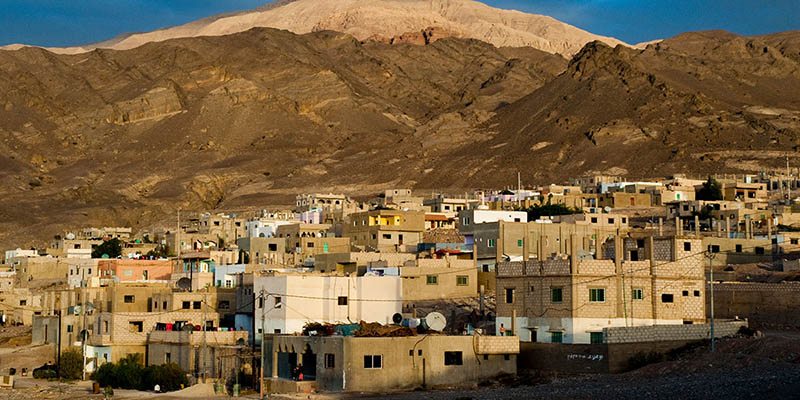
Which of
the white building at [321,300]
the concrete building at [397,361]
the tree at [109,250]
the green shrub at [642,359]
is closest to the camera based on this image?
the green shrub at [642,359]

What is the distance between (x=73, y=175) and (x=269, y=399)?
502 feet

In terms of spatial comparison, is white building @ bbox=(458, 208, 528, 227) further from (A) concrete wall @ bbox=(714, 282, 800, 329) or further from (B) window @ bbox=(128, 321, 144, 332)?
(B) window @ bbox=(128, 321, 144, 332)

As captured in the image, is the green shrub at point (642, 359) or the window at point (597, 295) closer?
the green shrub at point (642, 359)

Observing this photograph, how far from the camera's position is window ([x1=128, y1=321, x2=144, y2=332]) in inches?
2068

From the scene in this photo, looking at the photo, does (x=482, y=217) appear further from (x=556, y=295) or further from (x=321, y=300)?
(x=556, y=295)

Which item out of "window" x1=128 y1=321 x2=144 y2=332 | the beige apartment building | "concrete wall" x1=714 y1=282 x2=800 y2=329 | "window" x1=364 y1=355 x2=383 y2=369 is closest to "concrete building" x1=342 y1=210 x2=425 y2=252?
"window" x1=128 y1=321 x2=144 y2=332

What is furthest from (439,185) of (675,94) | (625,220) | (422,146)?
(625,220)

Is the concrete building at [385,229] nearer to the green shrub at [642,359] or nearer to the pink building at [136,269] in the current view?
the pink building at [136,269]

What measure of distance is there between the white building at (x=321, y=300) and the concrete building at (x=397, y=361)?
5667 millimetres

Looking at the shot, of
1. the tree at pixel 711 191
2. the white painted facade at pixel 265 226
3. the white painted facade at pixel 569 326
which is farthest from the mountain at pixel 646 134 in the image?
the white painted facade at pixel 569 326

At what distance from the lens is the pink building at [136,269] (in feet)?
236

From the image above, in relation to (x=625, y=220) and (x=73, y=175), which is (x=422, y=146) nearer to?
(x=73, y=175)

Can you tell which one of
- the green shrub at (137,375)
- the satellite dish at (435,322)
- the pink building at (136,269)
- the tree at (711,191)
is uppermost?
the tree at (711,191)

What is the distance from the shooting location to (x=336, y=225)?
9069 cm
